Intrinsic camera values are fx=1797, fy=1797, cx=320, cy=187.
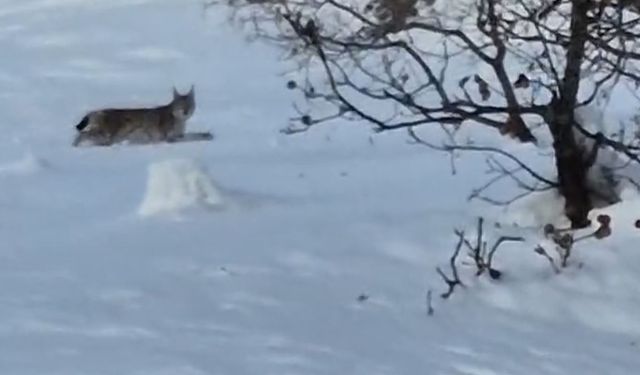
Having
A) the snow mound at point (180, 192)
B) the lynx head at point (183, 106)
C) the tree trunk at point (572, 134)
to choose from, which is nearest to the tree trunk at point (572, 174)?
the tree trunk at point (572, 134)

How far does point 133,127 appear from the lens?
44.0 feet

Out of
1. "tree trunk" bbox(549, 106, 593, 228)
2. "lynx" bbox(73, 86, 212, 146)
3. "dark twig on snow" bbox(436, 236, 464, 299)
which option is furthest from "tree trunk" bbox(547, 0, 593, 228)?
"lynx" bbox(73, 86, 212, 146)

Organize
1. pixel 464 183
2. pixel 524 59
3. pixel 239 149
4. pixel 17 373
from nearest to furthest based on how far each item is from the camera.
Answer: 1. pixel 17 373
2. pixel 524 59
3. pixel 464 183
4. pixel 239 149

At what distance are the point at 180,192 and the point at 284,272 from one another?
4.65 ft

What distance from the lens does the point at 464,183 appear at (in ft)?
33.8

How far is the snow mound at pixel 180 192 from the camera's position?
31.1 feet

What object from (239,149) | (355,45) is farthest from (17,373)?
(239,149)

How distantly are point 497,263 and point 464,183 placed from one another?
187 centimetres

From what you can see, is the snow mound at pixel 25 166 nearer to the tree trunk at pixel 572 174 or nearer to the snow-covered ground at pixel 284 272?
the snow-covered ground at pixel 284 272

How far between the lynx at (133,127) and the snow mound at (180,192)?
361 cm

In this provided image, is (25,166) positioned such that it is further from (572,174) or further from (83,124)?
(572,174)

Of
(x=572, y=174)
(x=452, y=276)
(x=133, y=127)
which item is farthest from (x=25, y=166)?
(x=452, y=276)

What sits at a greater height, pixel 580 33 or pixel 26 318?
pixel 580 33

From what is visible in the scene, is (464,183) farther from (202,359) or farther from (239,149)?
(202,359)
